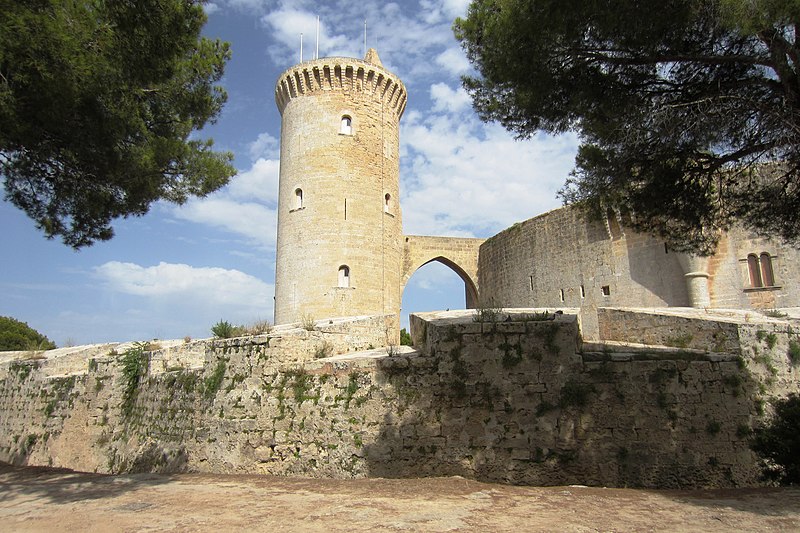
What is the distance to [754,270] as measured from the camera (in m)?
13.6

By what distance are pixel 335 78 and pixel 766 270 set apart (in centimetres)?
1435

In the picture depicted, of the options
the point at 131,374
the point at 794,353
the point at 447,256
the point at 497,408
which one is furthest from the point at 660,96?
the point at 447,256

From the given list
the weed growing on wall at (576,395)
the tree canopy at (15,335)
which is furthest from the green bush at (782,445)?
the tree canopy at (15,335)

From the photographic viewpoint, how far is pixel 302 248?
17891 millimetres

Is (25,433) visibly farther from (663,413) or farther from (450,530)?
(663,413)

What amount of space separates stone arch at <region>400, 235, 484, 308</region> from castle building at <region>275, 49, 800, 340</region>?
10.8ft

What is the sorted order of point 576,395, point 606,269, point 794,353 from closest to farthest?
point 576,395, point 794,353, point 606,269

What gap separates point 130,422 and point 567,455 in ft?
24.7

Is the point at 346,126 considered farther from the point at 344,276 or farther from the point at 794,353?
the point at 794,353

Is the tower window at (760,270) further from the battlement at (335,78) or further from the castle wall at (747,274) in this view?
the battlement at (335,78)

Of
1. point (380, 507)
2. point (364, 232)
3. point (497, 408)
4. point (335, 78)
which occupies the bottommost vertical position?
point (380, 507)

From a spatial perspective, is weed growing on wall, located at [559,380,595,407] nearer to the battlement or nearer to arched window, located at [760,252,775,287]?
arched window, located at [760,252,775,287]

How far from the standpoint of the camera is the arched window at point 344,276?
1766 cm

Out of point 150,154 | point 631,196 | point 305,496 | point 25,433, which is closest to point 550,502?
point 305,496
